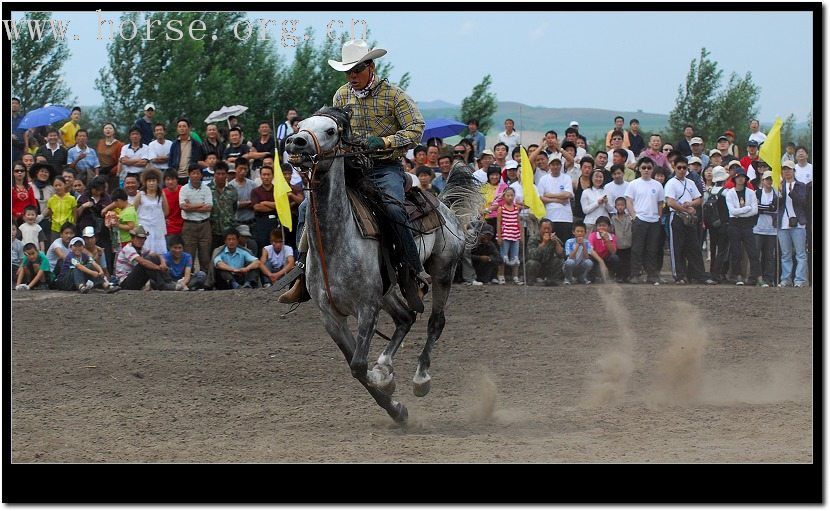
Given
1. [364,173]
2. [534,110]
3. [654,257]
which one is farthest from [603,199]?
[364,173]

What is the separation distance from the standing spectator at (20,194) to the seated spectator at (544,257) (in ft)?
22.2

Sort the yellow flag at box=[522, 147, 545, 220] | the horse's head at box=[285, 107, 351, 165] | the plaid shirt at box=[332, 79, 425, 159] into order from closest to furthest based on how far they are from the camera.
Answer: the horse's head at box=[285, 107, 351, 165], the plaid shirt at box=[332, 79, 425, 159], the yellow flag at box=[522, 147, 545, 220]

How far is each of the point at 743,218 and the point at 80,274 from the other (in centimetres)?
935

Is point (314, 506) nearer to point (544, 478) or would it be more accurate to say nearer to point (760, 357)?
point (544, 478)

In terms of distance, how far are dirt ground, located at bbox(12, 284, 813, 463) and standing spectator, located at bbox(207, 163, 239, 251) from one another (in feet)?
3.69

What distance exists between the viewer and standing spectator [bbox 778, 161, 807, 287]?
16750 mm

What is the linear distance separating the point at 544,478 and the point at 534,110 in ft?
42.8

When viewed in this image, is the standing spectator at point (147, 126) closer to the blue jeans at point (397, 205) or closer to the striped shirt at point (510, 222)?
the striped shirt at point (510, 222)

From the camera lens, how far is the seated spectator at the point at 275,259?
51.9ft

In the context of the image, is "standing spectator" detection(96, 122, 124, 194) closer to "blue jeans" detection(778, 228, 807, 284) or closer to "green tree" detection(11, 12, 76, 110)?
"green tree" detection(11, 12, 76, 110)

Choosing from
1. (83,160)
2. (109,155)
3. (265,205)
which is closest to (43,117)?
(83,160)

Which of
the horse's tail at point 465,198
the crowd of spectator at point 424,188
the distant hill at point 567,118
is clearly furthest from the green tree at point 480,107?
the horse's tail at point 465,198

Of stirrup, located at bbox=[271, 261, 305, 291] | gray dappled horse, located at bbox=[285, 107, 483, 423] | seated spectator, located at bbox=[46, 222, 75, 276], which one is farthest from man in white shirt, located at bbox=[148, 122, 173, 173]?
gray dappled horse, located at bbox=[285, 107, 483, 423]

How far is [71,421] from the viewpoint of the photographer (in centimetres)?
916
